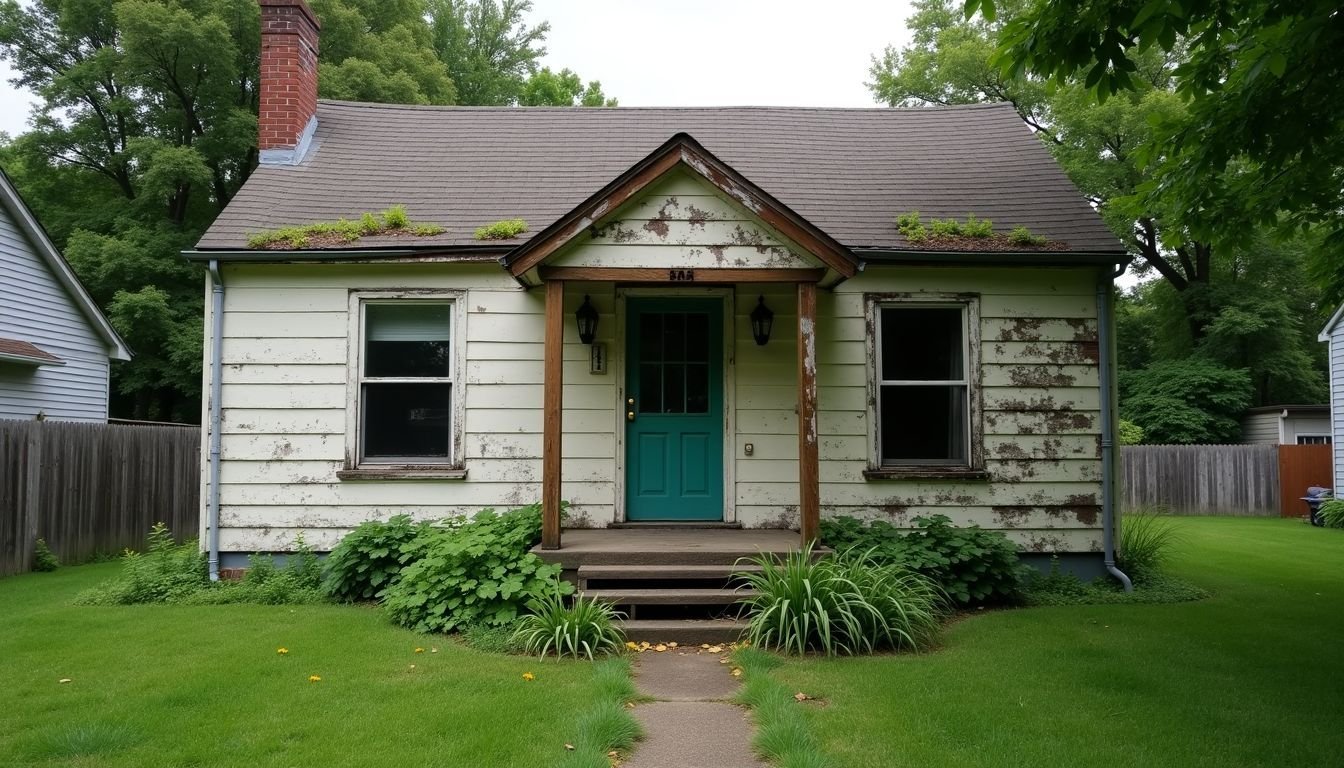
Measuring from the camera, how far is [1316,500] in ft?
53.4

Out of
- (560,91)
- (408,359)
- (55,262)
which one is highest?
(560,91)

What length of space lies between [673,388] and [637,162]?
2.09 metres

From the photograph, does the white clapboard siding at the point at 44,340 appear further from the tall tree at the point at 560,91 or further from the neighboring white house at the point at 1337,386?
the neighboring white house at the point at 1337,386

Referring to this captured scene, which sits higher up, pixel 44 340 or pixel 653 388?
pixel 44 340

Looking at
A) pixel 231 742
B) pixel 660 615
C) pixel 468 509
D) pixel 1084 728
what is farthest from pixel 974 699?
pixel 468 509

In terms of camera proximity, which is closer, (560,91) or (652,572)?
(652,572)

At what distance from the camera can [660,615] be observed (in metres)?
→ 6.42

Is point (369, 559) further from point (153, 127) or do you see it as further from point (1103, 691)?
point (153, 127)

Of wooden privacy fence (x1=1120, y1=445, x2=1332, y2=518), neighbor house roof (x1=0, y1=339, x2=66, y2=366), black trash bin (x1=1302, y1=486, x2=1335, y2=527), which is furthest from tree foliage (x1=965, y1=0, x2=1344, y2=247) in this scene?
neighbor house roof (x1=0, y1=339, x2=66, y2=366)

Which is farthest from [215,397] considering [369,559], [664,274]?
[664,274]

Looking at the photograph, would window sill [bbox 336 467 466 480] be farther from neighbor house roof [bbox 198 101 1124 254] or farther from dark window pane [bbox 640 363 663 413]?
neighbor house roof [bbox 198 101 1124 254]

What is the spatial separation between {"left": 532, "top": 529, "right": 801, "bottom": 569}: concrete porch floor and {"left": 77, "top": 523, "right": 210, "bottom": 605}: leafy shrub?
133 inches

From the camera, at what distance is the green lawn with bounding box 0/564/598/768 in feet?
12.2

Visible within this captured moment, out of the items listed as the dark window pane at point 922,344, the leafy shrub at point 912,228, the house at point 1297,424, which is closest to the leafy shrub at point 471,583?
the dark window pane at point 922,344
